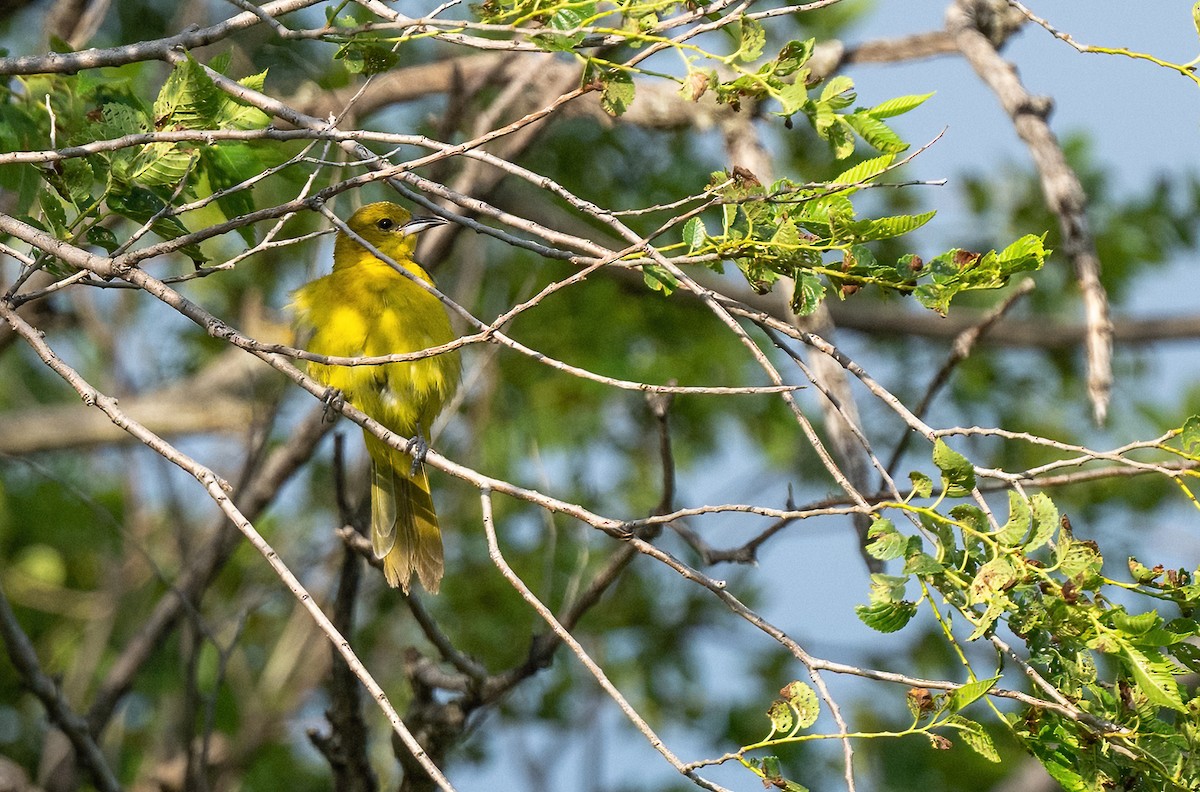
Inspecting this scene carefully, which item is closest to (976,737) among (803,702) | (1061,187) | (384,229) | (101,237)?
(803,702)

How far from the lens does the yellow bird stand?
427 cm

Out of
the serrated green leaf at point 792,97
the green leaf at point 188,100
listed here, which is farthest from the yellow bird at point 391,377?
the serrated green leaf at point 792,97

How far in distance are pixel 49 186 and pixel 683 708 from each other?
13.6 ft

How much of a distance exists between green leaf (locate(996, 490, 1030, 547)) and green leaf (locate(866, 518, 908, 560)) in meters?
0.15

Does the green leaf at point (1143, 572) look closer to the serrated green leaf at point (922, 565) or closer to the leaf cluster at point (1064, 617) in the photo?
the leaf cluster at point (1064, 617)

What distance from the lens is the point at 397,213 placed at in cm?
500

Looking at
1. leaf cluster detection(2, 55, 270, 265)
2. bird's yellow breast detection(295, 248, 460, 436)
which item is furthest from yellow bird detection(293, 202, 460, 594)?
leaf cluster detection(2, 55, 270, 265)

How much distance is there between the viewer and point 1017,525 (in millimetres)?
2045

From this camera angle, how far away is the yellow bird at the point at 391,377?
427 centimetres

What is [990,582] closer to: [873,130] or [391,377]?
[873,130]

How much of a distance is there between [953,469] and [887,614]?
236mm

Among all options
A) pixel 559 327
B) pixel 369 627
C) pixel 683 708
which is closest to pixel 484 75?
pixel 559 327

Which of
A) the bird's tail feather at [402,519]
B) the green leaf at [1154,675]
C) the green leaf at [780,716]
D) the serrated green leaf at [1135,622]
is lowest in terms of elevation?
the bird's tail feather at [402,519]

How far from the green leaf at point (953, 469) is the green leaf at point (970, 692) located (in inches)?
10.9
